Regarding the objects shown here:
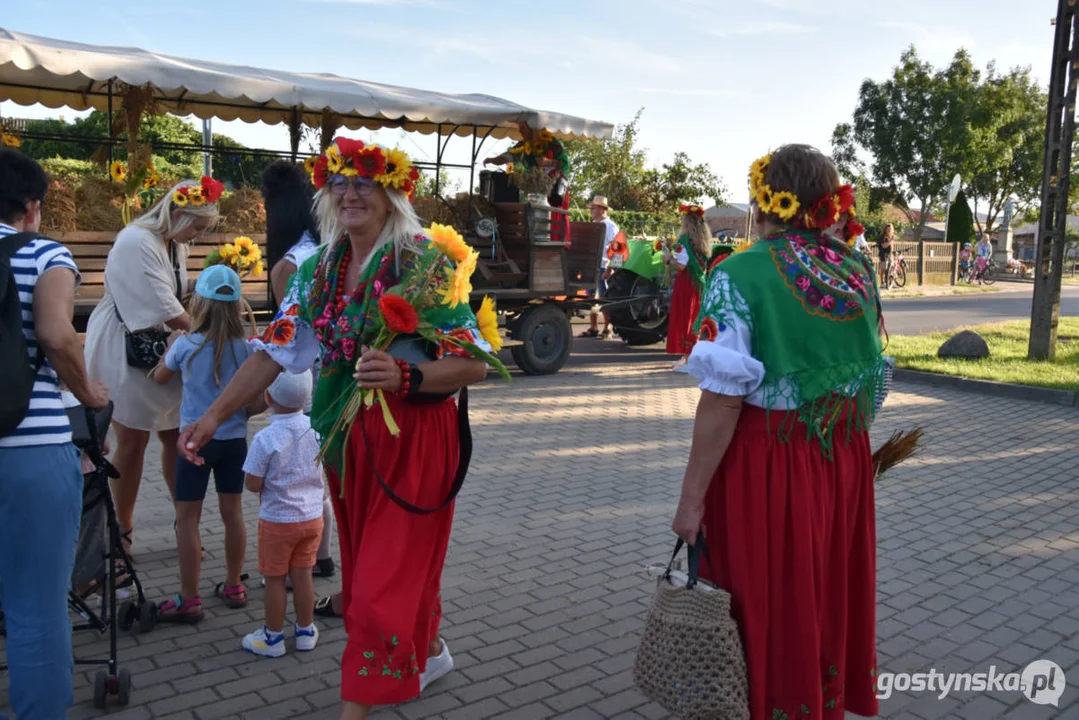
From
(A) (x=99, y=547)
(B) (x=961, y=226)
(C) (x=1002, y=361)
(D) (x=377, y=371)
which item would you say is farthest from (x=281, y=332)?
(B) (x=961, y=226)

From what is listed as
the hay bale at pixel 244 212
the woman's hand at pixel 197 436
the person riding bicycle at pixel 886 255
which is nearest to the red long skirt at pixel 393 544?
the woman's hand at pixel 197 436

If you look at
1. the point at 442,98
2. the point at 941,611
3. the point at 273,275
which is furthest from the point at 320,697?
the point at 442,98

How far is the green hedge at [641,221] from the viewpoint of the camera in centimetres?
2309

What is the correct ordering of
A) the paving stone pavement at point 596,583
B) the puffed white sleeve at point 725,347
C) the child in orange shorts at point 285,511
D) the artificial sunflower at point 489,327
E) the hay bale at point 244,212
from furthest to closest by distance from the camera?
1. the hay bale at point 244,212
2. the child in orange shorts at point 285,511
3. the paving stone pavement at point 596,583
4. the artificial sunflower at point 489,327
5. the puffed white sleeve at point 725,347

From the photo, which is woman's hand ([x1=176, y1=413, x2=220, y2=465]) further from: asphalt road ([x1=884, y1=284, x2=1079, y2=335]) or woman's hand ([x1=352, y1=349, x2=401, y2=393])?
asphalt road ([x1=884, y1=284, x2=1079, y2=335])

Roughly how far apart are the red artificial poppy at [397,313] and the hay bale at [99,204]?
304 inches

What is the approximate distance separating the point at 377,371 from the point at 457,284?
16.5 inches

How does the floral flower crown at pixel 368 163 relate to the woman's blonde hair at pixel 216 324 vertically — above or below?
above

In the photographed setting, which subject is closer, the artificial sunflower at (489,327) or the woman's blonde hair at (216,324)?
the artificial sunflower at (489,327)

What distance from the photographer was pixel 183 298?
16.2 ft

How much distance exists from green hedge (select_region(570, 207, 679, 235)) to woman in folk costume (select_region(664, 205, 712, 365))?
32.5ft

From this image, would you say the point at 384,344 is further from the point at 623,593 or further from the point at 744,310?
the point at 623,593

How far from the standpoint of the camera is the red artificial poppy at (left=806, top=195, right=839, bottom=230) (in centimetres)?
294

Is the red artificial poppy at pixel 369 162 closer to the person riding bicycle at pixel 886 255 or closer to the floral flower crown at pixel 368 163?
the floral flower crown at pixel 368 163
